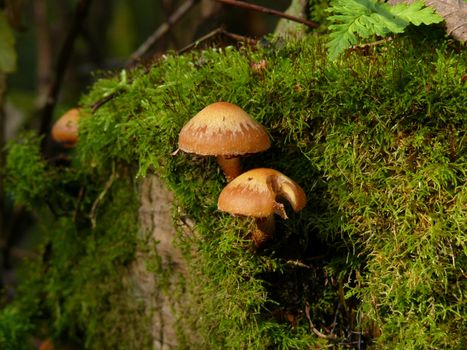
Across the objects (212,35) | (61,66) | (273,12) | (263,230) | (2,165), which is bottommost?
(2,165)

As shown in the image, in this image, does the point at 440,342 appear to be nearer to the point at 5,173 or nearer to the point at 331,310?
the point at 331,310

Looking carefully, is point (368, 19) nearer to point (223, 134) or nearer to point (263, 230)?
point (223, 134)

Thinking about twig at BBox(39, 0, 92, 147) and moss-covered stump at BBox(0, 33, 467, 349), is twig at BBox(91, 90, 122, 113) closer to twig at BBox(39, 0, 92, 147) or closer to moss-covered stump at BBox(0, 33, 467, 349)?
moss-covered stump at BBox(0, 33, 467, 349)

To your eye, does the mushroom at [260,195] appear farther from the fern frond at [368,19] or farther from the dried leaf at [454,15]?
the dried leaf at [454,15]

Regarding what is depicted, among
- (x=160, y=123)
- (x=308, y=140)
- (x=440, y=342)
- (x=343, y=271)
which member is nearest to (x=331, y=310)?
(x=343, y=271)

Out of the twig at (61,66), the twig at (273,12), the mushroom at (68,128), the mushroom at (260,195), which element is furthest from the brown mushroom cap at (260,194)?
the twig at (61,66)

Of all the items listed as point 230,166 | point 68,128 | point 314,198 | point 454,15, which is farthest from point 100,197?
point 454,15

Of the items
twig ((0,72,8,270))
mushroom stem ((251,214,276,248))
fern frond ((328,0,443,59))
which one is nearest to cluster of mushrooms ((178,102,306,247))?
mushroom stem ((251,214,276,248))
